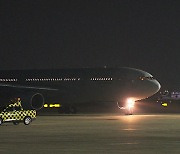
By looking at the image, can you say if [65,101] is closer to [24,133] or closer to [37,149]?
[24,133]

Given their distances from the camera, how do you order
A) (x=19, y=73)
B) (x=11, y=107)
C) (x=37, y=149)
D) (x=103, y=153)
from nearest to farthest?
(x=103, y=153) → (x=37, y=149) → (x=11, y=107) → (x=19, y=73)

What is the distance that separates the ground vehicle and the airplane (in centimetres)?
2074

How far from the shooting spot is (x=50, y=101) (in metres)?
66.2

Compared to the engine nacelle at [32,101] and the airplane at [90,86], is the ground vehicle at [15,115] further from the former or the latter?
the airplane at [90,86]

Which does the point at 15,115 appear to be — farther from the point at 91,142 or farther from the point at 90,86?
the point at 90,86

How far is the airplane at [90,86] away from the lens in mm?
63156

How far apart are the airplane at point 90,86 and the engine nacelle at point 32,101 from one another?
5.66 ft

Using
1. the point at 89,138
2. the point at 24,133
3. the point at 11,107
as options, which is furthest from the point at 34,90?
the point at 89,138

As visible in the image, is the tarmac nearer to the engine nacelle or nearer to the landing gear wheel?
the landing gear wheel

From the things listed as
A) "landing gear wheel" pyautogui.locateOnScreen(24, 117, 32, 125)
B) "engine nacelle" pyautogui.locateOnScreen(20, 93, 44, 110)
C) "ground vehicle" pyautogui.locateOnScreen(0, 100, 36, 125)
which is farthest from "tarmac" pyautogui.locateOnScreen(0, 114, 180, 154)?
"engine nacelle" pyautogui.locateOnScreen(20, 93, 44, 110)

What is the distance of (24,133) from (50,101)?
34136 millimetres

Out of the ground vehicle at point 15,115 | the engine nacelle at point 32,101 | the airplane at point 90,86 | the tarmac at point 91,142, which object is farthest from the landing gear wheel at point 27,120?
the airplane at point 90,86

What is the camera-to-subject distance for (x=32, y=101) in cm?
5981

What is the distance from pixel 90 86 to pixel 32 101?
7.19m
